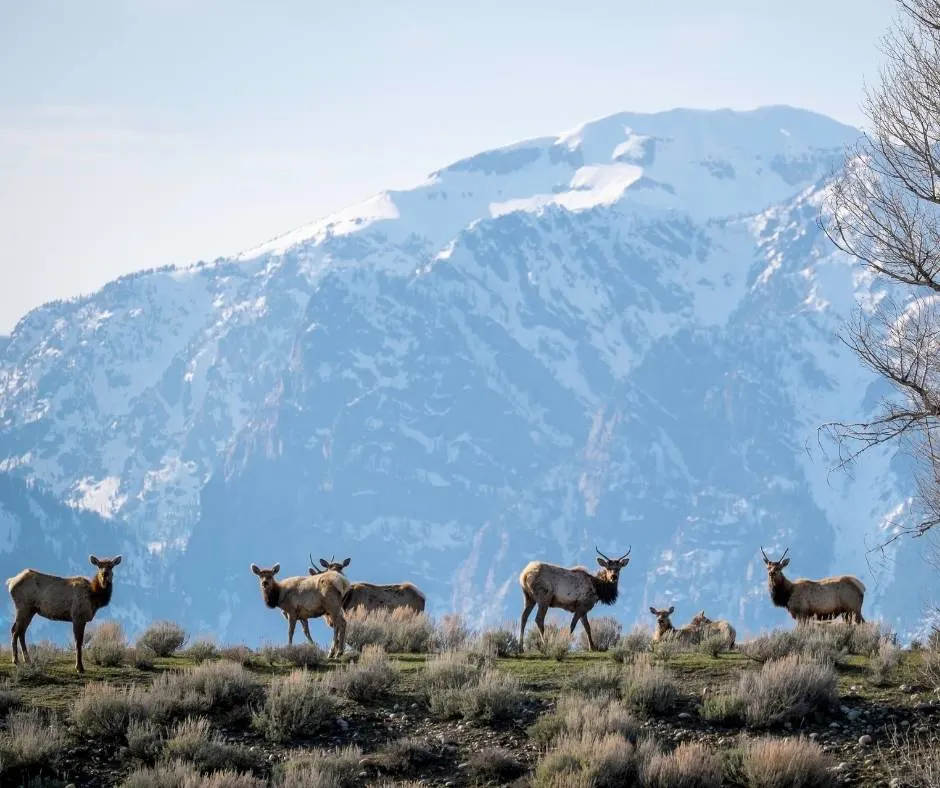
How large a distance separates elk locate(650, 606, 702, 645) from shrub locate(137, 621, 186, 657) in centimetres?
827

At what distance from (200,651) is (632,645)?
24.3ft

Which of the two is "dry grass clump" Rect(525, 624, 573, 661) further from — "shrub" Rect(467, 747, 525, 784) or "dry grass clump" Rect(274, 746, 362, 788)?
"dry grass clump" Rect(274, 746, 362, 788)

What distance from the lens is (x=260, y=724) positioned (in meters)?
17.8

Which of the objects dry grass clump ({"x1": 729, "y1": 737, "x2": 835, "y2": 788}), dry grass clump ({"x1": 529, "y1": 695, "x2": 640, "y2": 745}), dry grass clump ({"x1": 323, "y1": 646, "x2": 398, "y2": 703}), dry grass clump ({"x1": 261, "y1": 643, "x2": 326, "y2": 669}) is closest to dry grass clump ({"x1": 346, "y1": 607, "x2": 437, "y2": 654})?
dry grass clump ({"x1": 261, "y1": 643, "x2": 326, "y2": 669})

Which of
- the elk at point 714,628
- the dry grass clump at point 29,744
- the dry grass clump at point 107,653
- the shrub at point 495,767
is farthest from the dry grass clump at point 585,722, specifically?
the elk at point 714,628

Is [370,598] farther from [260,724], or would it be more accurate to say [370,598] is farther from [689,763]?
[689,763]

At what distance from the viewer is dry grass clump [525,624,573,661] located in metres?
23.3

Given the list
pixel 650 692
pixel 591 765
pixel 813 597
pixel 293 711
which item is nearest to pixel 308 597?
pixel 293 711

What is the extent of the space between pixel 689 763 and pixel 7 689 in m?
9.33

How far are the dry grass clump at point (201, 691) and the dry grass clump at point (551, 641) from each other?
5716 mm

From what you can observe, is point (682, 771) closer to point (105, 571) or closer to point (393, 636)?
point (393, 636)

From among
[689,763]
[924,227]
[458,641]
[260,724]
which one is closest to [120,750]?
[260,724]

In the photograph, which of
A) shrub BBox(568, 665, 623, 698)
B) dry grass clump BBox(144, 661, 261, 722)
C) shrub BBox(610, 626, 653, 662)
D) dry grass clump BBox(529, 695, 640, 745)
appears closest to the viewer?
dry grass clump BBox(529, 695, 640, 745)

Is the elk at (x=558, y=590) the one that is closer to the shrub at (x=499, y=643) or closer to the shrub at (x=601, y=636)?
the shrub at (x=601, y=636)
